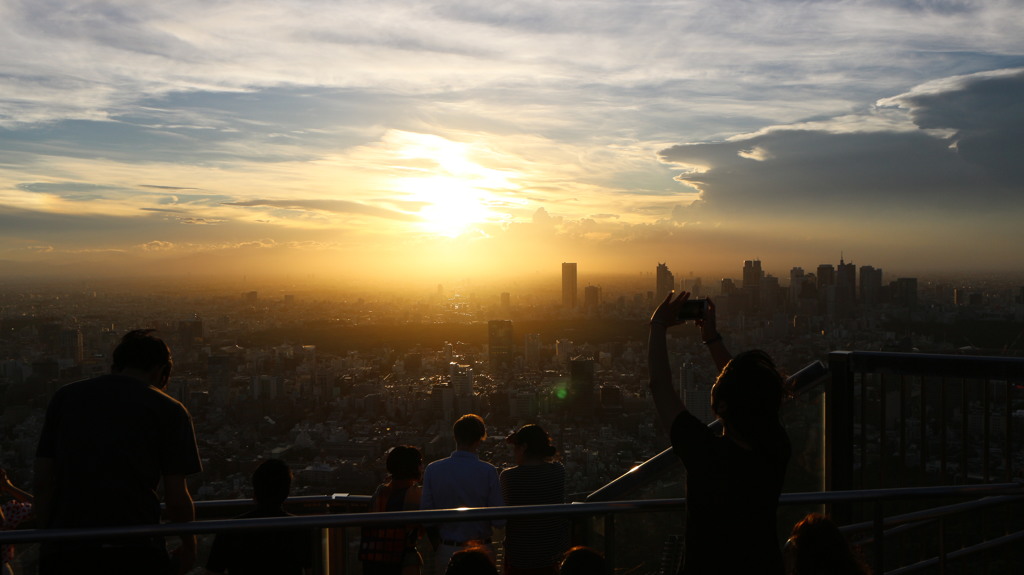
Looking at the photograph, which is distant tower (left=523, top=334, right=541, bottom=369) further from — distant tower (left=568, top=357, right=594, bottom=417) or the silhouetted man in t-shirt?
the silhouetted man in t-shirt

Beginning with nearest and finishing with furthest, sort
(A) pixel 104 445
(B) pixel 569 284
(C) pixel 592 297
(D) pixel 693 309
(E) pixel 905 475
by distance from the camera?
(D) pixel 693 309 < (A) pixel 104 445 < (E) pixel 905 475 < (B) pixel 569 284 < (C) pixel 592 297

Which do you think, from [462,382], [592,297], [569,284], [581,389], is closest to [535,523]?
[581,389]

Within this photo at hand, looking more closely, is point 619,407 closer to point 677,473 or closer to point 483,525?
point 677,473

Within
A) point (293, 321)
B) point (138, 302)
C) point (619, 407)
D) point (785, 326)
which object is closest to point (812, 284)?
point (785, 326)

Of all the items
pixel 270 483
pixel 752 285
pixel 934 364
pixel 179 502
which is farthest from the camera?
pixel 752 285

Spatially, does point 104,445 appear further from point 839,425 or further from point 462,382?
point 462,382
